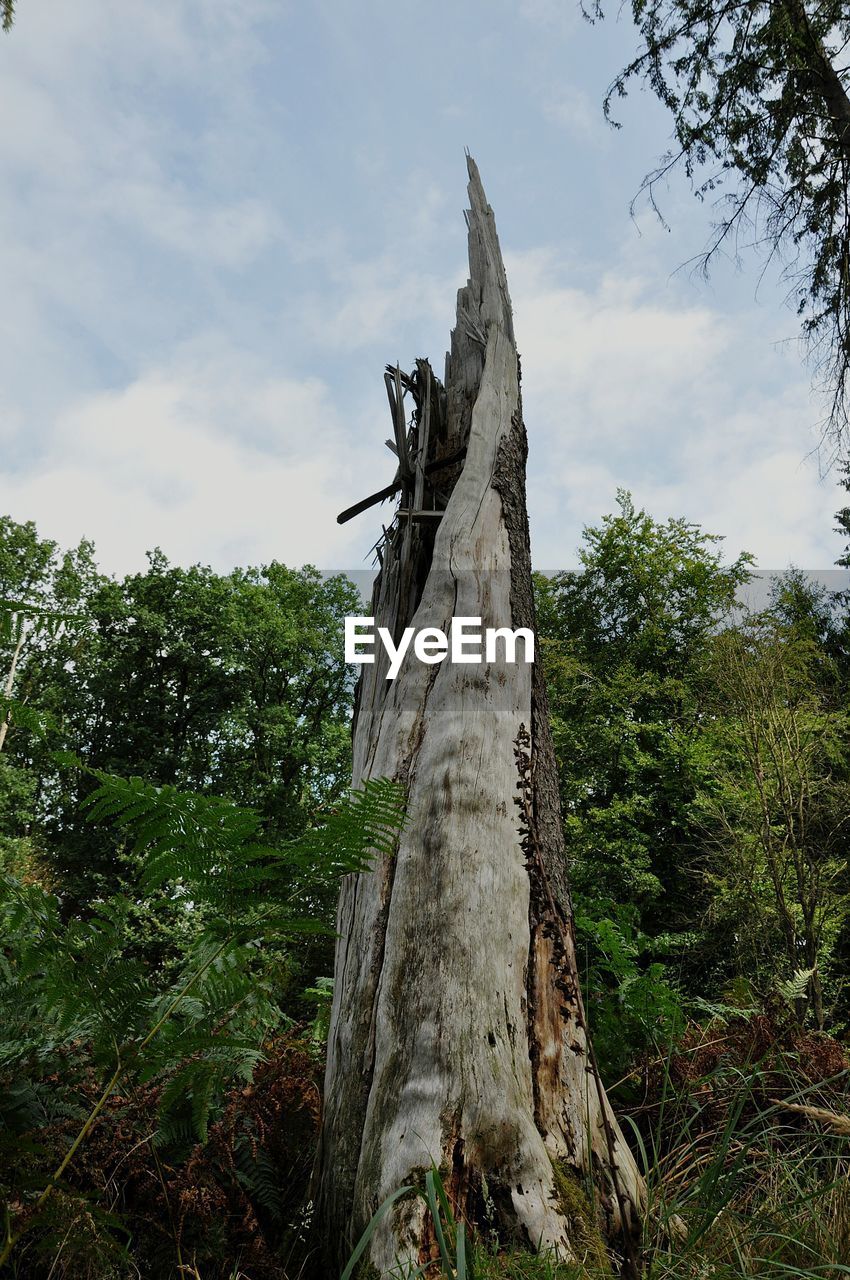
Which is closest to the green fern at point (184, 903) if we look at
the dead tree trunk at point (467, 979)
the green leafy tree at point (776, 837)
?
the dead tree trunk at point (467, 979)

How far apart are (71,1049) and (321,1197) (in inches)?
29.7

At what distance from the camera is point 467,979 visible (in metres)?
2.05

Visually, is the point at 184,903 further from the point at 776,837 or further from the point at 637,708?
the point at 637,708

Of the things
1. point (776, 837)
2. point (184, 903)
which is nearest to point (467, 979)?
point (184, 903)

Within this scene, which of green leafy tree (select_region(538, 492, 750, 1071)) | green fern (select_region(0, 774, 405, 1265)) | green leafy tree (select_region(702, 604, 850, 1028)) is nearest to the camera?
green fern (select_region(0, 774, 405, 1265))

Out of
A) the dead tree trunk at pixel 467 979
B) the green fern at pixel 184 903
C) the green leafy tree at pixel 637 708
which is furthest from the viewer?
the green leafy tree at pixel 637 708

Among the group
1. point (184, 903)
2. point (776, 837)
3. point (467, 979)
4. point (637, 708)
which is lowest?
point (776, 837)

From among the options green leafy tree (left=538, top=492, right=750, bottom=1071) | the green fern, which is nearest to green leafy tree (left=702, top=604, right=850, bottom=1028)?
green leafy tree (left=538, top=492, right=750, bottom=1071)

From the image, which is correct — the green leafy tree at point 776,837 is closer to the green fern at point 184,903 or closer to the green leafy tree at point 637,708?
the green leafy tree at point 637,708

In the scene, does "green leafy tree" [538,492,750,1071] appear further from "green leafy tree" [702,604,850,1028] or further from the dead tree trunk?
the dead tree trunk

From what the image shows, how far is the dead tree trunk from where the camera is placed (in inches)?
67.2

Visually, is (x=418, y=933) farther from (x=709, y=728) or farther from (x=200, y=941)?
(x=709, y=728)

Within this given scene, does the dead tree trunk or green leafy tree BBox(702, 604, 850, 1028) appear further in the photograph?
green leafy tree BBox(702, 604, 850, 1028)

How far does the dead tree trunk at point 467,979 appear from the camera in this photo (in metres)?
1.71
